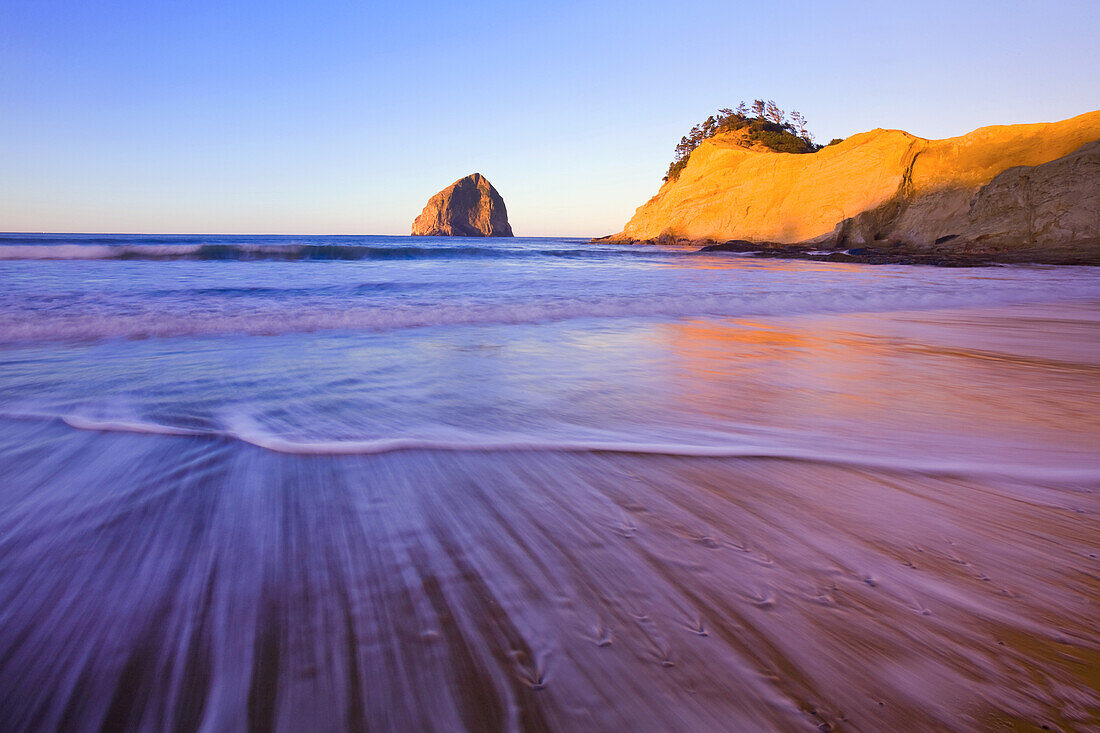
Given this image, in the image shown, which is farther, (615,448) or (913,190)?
(913,190)

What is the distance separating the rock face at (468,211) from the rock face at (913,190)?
71382mm

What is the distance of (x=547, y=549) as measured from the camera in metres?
1.07

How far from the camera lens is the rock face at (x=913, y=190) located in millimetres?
15539

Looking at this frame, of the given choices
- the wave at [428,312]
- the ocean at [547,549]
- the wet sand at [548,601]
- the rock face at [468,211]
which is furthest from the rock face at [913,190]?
the rock face at [468,211]

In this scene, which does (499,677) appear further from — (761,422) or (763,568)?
(761,422)

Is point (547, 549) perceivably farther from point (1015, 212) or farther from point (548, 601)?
point (1015, 212)

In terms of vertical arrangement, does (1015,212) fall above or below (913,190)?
below

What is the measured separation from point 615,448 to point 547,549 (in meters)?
0.61

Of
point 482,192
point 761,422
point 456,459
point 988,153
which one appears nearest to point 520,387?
point 456,459

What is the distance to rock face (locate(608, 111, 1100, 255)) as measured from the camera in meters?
15.5

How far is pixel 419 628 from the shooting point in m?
0.83

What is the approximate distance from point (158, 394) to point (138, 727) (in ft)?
6.61

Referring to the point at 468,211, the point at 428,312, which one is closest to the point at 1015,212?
the point at 428,312

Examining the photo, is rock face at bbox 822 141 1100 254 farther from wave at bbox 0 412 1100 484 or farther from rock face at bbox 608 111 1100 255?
wave at bbox 0 412 1100 484
